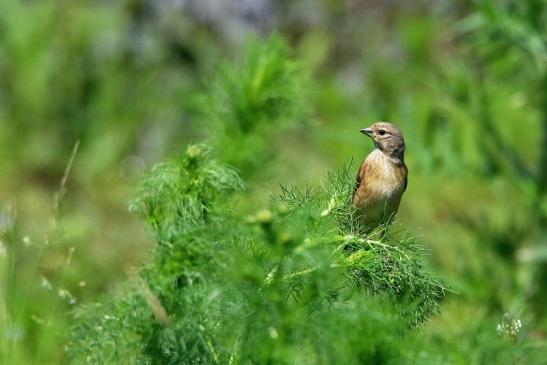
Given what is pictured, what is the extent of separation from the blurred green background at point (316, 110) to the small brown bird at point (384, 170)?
1236 mm

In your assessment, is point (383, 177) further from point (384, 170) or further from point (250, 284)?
point (250, 284)

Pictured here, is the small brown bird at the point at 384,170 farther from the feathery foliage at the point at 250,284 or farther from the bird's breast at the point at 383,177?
the feathery foliage at the point at 250,284

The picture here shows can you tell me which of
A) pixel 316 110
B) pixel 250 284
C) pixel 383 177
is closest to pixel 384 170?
pixel 383 177

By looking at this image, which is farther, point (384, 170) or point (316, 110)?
point (316, 110)

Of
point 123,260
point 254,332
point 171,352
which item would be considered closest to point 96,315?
point 171,352

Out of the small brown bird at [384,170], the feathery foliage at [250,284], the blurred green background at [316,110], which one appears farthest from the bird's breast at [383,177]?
the blurred green background at [316,110]

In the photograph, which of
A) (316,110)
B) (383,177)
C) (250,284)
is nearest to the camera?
(250,284)

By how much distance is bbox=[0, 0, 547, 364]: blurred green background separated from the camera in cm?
412

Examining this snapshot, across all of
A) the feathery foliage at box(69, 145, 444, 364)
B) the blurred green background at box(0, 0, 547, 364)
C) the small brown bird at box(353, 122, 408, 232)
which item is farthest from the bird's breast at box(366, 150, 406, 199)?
the blurred green background at box(0, 0, 547, 364)

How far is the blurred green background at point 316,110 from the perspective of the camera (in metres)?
4.12

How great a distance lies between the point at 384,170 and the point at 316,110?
3.63m

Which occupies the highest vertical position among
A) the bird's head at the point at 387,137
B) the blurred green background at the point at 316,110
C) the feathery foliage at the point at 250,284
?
the feathery foliage at the point at 250,284

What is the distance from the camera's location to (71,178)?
582 cm

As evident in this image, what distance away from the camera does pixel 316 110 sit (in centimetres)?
632
